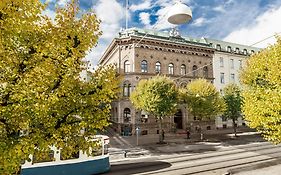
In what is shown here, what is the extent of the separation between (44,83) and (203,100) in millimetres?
26871

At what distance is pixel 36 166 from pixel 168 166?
926 centimetres

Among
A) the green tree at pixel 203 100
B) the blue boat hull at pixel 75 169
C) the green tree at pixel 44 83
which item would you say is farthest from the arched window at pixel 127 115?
the green tree at pixel 44 83

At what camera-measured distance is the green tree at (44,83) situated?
6.20m

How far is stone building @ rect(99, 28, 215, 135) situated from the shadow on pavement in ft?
57.8

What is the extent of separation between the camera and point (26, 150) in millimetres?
6281

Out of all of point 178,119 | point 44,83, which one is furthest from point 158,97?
point 44,83

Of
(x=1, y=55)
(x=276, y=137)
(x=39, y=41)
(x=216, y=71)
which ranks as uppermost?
(x=216, y=71)

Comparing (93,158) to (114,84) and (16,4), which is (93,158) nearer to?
(114,84)

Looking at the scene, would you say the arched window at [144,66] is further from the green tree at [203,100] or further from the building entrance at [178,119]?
the building entrance at [178,119]

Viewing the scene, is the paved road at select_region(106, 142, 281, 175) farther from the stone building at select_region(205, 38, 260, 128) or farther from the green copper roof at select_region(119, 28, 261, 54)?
the stone building at select_region(205, 38, 260, 128)

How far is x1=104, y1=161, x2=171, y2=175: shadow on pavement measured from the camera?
50.6 feet

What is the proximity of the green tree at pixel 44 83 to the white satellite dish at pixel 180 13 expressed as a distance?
340 cm

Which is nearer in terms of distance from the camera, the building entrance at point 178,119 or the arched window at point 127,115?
the arched window at point 127,115

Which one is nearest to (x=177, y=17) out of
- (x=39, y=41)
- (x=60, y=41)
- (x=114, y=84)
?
(x=114, y=84)
